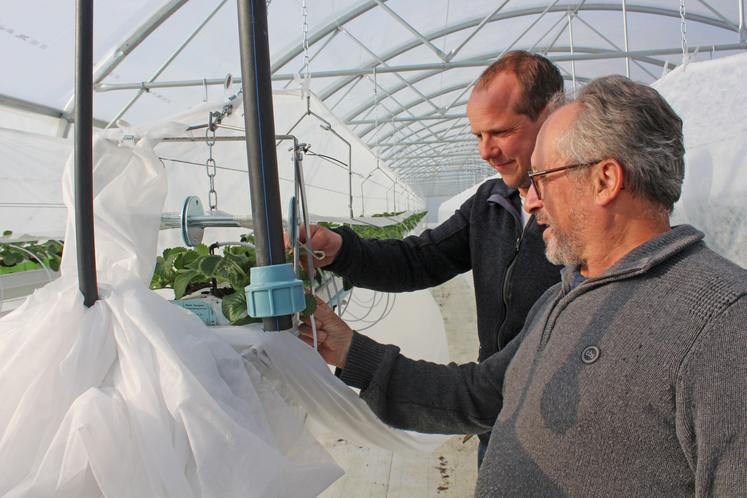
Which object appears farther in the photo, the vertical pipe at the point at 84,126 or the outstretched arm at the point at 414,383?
the outstretched arm at the point at 414,383

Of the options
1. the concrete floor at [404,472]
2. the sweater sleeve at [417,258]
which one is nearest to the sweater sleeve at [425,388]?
the sweater sleeve at [417,258]

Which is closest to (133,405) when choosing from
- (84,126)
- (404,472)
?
(84,126)

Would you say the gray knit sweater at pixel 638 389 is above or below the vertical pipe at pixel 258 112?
below

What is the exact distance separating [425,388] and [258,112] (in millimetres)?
717

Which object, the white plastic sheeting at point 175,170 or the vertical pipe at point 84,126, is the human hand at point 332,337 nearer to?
the vertical pipe at point 84,126

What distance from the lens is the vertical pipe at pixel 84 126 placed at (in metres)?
0.54

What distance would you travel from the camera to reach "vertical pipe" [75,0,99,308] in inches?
21.4

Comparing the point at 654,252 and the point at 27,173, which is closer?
the point at 654,252

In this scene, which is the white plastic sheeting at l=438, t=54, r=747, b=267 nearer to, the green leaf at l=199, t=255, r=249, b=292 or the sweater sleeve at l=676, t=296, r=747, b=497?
the sweater sleeve at l=676, t=296, r=747, b=497

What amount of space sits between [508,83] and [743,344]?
876 millimetres

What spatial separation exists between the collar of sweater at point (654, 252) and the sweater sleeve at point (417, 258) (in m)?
0.82

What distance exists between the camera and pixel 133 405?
564 millimetres

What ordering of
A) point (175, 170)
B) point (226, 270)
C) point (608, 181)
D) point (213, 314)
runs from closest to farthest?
point (608, 181), point (213, 314), point (226, 270), point (175, 170)

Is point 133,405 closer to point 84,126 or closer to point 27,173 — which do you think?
point 84,126
